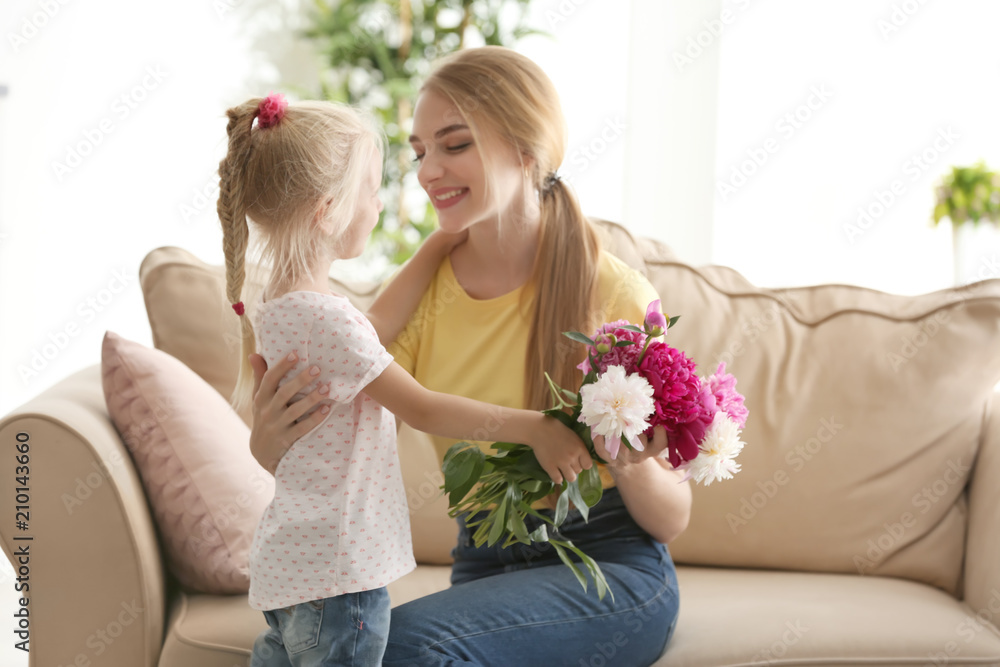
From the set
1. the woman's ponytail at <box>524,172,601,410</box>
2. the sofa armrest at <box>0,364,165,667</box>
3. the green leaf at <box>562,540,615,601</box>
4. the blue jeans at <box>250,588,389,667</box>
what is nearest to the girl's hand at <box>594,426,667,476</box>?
the green leaf at <box>562,540,615,601</box>

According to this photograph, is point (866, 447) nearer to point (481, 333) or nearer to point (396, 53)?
point (481, 333)

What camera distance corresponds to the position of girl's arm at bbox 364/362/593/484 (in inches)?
46.0

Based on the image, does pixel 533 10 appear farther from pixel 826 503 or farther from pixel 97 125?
pixel 826 503

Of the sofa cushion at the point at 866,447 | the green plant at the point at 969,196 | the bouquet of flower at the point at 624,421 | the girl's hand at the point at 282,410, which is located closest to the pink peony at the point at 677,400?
the bouquet of flower at the point at 624,421

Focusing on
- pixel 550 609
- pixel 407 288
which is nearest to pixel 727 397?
pixel 550 609

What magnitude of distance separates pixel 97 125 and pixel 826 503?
296 centimetres

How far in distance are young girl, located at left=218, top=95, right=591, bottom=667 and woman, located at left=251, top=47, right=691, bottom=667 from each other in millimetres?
104

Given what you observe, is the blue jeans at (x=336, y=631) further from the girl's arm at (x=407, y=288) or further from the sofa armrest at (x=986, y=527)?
the sofa armrest at (x=986, y=527)

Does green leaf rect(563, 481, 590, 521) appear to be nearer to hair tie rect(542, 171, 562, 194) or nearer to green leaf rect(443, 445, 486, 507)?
green leaf rect(443, 445, 486, 507)

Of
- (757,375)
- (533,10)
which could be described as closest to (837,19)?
(533,10)

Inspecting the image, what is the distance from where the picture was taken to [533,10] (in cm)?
371

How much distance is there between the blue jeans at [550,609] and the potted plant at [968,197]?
6.29ft

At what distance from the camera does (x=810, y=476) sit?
1822 millimetres

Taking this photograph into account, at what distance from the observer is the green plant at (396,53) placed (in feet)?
11.6
